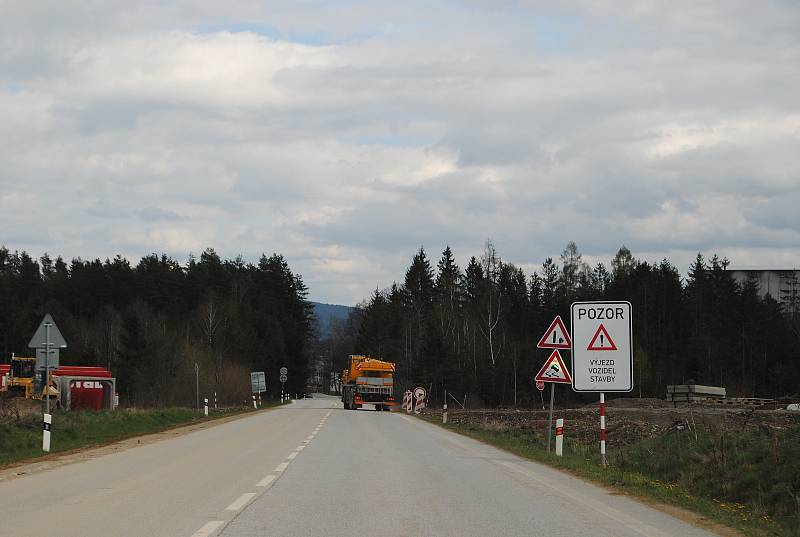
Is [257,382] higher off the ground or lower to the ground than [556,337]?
lower

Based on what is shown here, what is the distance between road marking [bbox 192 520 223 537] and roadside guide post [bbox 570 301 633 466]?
1052 cm

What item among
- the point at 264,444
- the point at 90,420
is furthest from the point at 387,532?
the point at 90,420

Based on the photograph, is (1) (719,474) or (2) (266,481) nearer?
(2) (266,481)

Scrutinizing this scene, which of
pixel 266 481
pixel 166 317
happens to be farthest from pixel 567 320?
pixel 266 481

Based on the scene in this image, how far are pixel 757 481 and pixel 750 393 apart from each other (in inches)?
3354

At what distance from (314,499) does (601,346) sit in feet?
28.8

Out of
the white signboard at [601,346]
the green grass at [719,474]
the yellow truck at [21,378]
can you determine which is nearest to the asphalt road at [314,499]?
the green grass at [719,474]

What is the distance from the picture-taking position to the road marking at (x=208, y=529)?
29.0ft

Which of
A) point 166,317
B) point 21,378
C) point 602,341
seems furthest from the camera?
point 166,317

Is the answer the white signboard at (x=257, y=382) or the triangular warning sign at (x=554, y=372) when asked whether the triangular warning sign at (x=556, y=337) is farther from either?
the white signboard at (x=257, y=382)

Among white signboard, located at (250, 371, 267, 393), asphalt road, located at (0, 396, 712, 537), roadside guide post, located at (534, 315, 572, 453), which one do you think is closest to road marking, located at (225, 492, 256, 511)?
Result: asphalt road, located at (0, 396, 712, 537)

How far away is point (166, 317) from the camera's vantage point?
117438 millimetres

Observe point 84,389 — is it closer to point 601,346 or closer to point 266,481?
point 601,346

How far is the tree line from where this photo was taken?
264 feet
